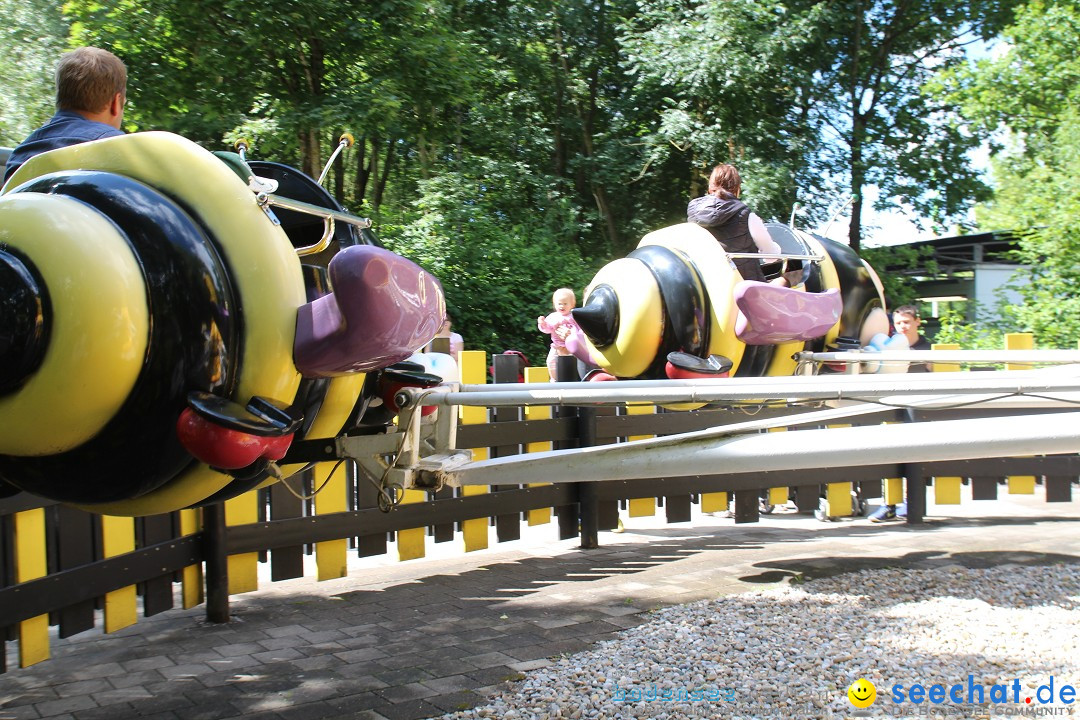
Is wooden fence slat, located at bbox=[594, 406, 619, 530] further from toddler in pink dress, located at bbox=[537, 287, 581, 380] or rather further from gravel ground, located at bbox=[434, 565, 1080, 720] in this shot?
gravel ground, located at bbox=[434, 565, 1080, 720]

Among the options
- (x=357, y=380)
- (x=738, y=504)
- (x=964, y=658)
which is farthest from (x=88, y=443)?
(x=738, y=504)

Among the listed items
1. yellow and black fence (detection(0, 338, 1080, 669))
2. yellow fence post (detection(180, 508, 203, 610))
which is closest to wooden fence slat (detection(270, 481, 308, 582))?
yellow and black fence (detection(0, 338, 1080, 669))

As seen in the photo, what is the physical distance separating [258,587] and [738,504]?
331 centimetres

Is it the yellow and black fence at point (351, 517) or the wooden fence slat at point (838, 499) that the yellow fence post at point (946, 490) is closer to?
the yellow and black fence at point (351, 517)

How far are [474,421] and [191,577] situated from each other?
1.75m

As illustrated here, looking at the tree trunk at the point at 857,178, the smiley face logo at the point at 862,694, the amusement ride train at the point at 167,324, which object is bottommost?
the smiley face logo at the point at 862,694

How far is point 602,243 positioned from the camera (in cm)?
1620

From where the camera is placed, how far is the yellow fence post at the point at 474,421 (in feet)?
17.9

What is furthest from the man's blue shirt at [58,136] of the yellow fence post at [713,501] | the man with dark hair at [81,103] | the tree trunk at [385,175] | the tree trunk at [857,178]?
the tree trunk at [857,178]

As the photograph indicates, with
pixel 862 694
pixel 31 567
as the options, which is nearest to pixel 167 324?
pixel 31 567

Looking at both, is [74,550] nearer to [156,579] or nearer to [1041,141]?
[156,579]

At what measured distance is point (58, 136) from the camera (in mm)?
2039

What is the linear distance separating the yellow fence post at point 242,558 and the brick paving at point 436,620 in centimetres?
13

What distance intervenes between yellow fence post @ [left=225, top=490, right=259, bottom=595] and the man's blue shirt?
279 centimetres
